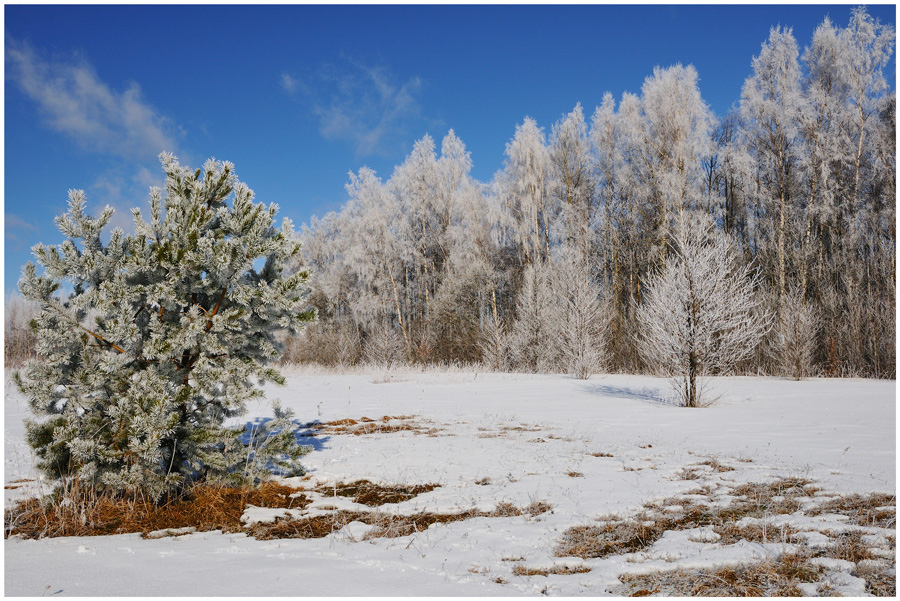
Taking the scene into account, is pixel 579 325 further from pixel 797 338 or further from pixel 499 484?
A: pixel 499 484

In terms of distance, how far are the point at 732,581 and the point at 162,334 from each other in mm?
3900

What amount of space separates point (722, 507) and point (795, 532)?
2.24 feet

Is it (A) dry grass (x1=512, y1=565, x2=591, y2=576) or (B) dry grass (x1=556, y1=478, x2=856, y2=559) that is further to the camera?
(B) dry grass (x1=556, y1=478, x2=856, y2=559)

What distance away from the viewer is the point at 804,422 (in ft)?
26.7

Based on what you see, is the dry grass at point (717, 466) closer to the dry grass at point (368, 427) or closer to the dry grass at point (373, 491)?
the dry grass at point (373, 491)

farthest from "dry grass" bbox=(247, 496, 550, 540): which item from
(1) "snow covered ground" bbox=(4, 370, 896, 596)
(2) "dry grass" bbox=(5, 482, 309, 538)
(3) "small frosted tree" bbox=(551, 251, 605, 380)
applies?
(3) "small frosted tree" bbox=(551, 251, 605, 380)

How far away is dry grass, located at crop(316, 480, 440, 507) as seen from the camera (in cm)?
421

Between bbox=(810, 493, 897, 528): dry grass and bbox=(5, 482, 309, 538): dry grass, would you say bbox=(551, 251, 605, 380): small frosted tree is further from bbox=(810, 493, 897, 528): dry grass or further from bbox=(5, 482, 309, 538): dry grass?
bbox=(5, 482, 309, 538): dry grass

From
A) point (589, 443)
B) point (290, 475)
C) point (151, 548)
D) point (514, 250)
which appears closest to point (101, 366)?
point (151, 548)

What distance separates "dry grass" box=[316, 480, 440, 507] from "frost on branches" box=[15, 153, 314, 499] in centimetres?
63

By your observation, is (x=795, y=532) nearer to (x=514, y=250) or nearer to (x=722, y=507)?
(x=722, y=507)

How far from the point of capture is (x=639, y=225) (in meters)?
24.2

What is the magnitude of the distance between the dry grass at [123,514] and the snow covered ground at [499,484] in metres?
0.17

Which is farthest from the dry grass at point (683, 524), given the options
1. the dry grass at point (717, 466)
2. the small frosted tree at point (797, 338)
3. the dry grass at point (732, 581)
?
the small frosted tree at point (797, 338)
